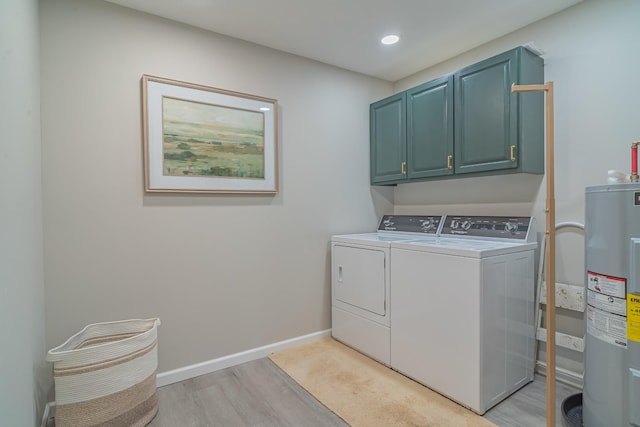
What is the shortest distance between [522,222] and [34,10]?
317cm

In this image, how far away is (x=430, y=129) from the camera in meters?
2.63

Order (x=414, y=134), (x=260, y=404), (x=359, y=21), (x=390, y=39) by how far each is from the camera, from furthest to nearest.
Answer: (x=414, y=134) < (x=390, y=39) < (x=359, y=21) < (x=260, y=404)

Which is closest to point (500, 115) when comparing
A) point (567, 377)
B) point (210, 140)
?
point (567, 377)

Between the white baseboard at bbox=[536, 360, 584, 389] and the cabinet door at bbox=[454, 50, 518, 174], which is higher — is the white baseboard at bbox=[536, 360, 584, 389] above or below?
below

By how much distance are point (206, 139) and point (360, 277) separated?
5.14 feet

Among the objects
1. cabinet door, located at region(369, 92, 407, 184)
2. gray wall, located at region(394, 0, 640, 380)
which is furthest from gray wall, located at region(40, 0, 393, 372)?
gray wall, located at region(394, 0, 640, 380)

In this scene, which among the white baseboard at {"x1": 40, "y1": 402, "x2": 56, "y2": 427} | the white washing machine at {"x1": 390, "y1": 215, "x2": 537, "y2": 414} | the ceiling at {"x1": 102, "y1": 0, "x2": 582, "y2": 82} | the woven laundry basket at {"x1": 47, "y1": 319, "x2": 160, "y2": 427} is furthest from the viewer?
the ceiling at {"x1": 102, "y1": 0, "x2": 582, "y2": 82}

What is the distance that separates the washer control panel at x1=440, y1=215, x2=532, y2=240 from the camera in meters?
2.23

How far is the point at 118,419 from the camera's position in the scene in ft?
5.44

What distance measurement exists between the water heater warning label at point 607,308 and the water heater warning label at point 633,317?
0.04 feet

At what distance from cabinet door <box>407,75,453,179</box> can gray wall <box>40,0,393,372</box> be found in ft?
1.85

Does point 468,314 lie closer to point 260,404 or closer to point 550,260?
point 550,260

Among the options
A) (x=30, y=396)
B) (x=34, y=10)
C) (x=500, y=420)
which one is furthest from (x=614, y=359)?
(x=34, y=10)

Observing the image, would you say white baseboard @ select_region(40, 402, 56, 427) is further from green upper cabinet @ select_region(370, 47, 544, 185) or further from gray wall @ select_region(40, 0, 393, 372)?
green upper cabinet @ select_region(370, 47, 544, 185)
